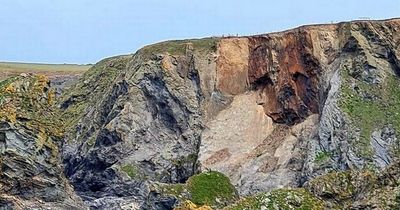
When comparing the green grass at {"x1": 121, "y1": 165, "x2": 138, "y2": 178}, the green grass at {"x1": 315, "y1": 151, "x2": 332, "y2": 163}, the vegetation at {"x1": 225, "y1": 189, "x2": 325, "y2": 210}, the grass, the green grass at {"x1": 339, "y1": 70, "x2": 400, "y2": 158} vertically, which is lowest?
the green grass at {"x1": 121, "y1": 165, "x2": 138, "y2": 178}

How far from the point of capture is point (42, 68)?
548ft

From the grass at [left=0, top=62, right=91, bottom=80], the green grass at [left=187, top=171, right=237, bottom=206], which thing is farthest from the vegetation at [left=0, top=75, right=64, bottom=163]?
the grass at [left=0, top=62, right=91, bottom=80]

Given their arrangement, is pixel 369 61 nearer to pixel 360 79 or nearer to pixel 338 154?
pixel 360 79

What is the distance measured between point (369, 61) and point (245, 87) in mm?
12487

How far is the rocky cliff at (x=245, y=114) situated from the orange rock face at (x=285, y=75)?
0.09 meters

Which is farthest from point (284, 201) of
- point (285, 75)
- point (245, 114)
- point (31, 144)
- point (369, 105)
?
point (285, 75)

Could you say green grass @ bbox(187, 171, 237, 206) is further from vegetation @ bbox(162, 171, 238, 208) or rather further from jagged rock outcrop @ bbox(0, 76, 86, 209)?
jagged rock outcrop @ bbox(0, 76, 86, 209)

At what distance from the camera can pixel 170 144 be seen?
2621 inches

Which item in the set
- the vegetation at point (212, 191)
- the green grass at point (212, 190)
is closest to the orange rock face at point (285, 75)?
the vegetation at point (212, 191)

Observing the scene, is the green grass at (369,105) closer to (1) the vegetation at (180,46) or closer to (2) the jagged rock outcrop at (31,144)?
(1) the vegetation at (180,46)

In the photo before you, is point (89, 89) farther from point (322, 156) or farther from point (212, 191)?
point (212, 191)

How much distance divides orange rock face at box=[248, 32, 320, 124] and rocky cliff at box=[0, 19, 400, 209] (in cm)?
9

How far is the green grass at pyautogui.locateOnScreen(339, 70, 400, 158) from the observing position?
183 feet

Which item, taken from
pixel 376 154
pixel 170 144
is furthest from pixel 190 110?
pixel 376 154
